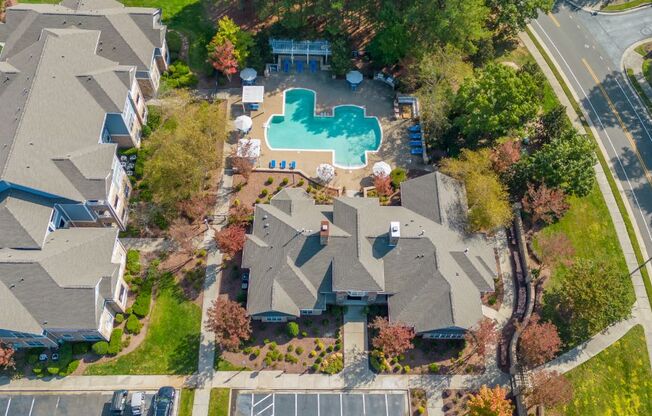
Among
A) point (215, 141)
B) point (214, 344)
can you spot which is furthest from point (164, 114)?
point (214, 344)

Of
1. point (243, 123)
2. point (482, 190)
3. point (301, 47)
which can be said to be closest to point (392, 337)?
point (482, 190)

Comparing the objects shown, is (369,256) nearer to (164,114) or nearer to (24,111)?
(164,114)

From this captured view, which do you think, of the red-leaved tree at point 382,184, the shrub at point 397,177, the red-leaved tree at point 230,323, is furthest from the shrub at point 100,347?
the shrub at point 397,177

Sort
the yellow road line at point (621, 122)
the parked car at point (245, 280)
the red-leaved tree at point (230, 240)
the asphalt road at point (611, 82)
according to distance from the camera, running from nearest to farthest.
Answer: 1. the red-leaved tree at point (230, 240)
2. the parked car at point (245, 280)
3. the asphalt road at point (611, 82)
4. the yellow road line at point (621, 122)

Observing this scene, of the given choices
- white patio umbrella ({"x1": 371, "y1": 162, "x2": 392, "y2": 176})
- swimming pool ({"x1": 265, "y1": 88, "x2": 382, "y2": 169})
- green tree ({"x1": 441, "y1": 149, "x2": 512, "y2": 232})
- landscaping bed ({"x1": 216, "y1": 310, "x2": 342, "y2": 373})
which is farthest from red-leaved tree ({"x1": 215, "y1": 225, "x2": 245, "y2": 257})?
green tree ({"x1": 441, "y1": 149, "x2": 512, "y2": 232})

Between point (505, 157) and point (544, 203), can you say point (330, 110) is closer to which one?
point (505, 157)

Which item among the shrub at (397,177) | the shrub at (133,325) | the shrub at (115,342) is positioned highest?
the shrub at (397,177)

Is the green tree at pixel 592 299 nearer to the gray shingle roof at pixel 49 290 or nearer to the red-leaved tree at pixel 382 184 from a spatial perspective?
the red-leaved tree at pixel 382 184
